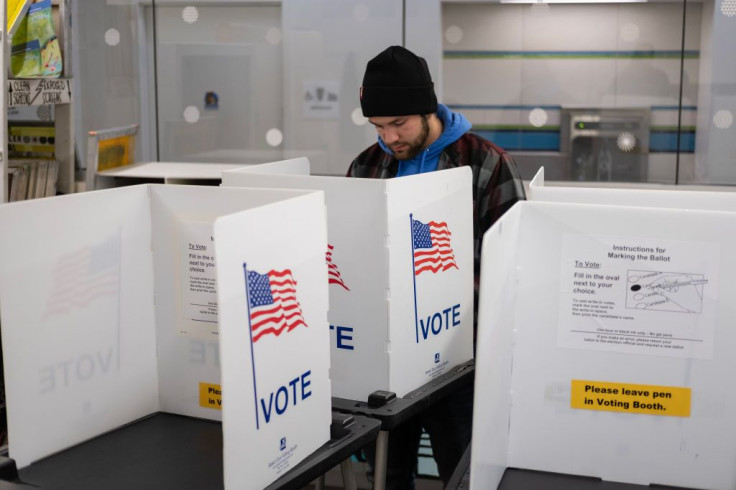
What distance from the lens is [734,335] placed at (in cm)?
132

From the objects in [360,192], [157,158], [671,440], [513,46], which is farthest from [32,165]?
[671,440]

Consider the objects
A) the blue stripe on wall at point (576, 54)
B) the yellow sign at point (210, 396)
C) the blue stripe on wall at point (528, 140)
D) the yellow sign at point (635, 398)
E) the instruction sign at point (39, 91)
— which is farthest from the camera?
the blue stripe on wall at point (528, 140)

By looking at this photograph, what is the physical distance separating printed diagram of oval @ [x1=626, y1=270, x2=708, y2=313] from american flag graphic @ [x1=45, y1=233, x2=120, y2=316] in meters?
0.90

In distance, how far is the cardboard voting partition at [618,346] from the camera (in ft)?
4.33

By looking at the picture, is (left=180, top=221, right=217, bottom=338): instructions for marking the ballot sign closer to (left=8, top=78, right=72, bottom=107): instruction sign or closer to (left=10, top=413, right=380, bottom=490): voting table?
(left=10, top=413, right=380, bottom=490): voting table

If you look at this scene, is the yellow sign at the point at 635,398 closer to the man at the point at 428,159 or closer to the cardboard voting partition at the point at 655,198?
the cardboard voting partition at the point at 655,198

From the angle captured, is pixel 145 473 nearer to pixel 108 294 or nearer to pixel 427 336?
pixel 108 294

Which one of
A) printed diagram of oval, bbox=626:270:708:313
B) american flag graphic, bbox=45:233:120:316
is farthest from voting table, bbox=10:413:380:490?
printed diagram of oval, bbox=626:270:708:313

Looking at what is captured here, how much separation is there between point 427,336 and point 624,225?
1.86ft

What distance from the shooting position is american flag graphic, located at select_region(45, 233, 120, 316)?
146cm

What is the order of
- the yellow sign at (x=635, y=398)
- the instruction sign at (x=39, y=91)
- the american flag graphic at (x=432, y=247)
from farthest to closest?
1. the instruction sign at (x=39, y=91)
2. the american flag graphic at (x=432, y=247)
3. the yellow sign at (x=635, y=398)

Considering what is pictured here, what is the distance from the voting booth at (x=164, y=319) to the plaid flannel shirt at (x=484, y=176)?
2.52ft

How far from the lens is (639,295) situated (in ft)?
4.39

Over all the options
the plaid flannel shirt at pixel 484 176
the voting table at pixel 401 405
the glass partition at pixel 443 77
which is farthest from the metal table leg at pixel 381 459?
the glass partition at pixel 443 77
